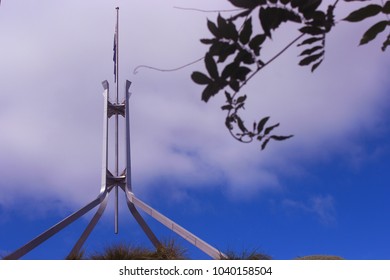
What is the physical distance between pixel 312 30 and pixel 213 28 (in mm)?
312

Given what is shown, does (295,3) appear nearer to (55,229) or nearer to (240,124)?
(240,124)

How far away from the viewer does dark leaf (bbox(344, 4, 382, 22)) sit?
1.41 metres

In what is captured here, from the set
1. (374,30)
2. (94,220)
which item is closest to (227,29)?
(374,30)

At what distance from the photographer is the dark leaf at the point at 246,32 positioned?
138 centimetres

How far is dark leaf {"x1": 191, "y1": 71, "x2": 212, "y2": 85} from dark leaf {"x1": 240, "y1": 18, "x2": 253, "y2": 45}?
13 centimetres

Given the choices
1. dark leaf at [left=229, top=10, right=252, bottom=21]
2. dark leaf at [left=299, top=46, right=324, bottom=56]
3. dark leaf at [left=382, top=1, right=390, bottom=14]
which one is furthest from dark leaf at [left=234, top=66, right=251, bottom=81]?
dark leaf at [left=382, top=1, right=390, bottom=14]

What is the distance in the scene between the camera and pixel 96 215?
82.0ft

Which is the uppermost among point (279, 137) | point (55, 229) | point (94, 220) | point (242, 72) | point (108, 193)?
point (108, 193)

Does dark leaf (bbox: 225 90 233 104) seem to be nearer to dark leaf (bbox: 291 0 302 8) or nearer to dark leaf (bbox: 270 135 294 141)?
dark leaf (bbox: 270 135 294 141)

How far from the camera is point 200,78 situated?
53.4 inches

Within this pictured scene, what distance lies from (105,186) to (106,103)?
352 cm

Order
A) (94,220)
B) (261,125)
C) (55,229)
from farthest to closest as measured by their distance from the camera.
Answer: (94,220) < (55,229) < (261,125)
